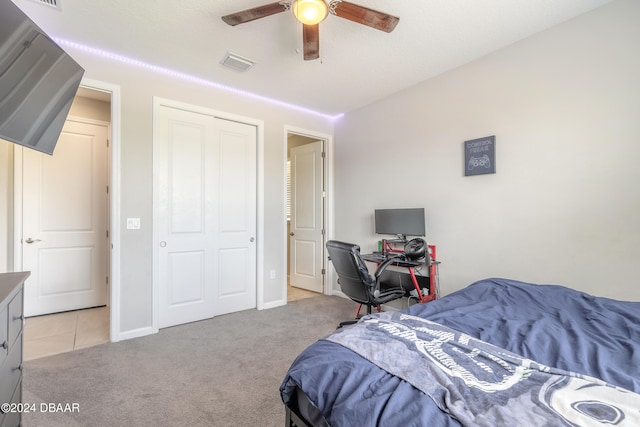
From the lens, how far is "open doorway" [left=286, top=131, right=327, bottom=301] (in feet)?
14.7

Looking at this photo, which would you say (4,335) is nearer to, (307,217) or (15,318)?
(15,318)

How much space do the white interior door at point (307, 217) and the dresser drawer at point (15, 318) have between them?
338 centimetres

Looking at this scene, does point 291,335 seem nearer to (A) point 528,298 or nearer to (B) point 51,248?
(A) point 528,298

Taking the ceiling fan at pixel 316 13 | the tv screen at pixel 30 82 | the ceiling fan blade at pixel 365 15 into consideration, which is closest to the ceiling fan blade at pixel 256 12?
the ceiling fan at pixel 316 13

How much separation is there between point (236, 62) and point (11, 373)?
9.01 feet

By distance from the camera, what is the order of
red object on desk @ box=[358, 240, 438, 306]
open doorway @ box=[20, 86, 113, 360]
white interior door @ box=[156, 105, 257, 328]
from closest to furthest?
red object on desk @ box=[358, 240, 438, 306]
white interior door @ box=[156, 105, 257, 328]
open doorway @ box=[20, 86, 113, 360]

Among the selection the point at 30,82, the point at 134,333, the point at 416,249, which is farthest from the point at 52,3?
the point at 416,249

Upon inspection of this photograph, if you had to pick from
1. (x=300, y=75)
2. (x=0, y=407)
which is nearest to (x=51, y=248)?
(x=0, y=407)

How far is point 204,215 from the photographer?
3371 mm

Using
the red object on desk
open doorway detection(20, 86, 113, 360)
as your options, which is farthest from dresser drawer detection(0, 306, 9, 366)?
the red object on desk

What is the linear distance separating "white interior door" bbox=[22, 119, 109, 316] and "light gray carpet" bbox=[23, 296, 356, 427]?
1528 millimetres

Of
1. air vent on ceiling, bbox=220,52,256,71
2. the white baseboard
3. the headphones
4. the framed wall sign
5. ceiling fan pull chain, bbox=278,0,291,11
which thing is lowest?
the white baseboard

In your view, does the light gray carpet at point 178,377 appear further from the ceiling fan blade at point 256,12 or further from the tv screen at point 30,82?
the ceiling fan blade at point 256,12

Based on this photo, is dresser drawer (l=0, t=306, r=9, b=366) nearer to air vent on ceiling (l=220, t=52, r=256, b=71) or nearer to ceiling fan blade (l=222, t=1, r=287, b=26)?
ceiling fan blade (l=222, t=1, r=287, b=26)
